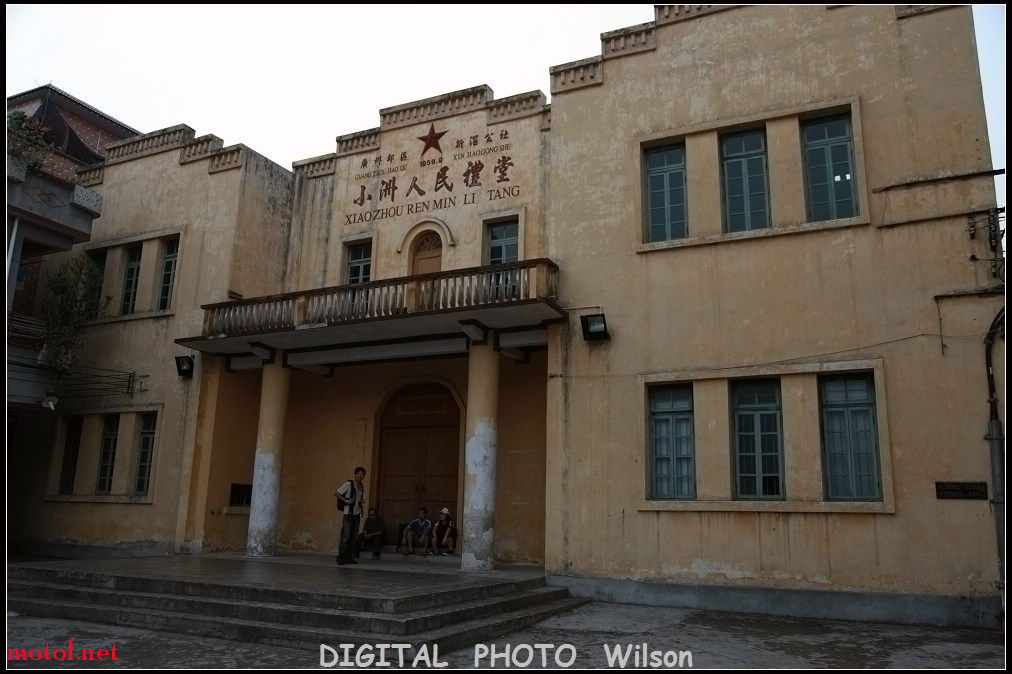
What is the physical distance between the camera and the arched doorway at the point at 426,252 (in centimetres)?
1597

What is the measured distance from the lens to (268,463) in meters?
15.1

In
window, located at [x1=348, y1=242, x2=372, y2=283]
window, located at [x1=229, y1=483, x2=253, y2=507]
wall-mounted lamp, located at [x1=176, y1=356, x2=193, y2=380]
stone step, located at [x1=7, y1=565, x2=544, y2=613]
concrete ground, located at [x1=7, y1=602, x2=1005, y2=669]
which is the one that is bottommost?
concrete ground, located at [x1=7, y1=602, x2=1005, y2=669]

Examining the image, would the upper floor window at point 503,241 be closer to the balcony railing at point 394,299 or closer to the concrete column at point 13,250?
the balcony railing at point 394,299

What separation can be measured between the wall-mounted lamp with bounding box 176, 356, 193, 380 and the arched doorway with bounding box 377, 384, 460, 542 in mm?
4074

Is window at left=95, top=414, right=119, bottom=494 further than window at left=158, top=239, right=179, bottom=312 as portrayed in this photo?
No

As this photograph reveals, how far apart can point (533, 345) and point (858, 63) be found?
22.2 ft

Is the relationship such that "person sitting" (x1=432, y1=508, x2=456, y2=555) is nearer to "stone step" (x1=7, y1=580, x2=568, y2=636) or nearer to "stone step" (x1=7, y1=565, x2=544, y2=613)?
"stone step" (x1=7, y1=565, x2=544, y2=613)

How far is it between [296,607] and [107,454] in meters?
10.6

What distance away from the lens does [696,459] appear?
11719mm

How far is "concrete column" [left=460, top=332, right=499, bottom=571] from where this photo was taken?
12.6 m

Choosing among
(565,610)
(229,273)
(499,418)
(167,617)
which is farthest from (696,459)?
(229,273)

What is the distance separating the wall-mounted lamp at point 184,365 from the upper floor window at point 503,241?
21.7ft

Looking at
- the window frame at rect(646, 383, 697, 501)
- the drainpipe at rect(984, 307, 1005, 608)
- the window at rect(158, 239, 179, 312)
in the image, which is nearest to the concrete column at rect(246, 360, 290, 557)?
the window at rect(158, 239, 179, 312)

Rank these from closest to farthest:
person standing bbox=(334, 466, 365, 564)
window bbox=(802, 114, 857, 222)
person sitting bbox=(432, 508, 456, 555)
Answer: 1. window bbox=(802, 114, 857, 222)
2. person standing bbox=(334, 466, 365, 564)
3. person sitting bbox=(432, 508, 456, 555)
